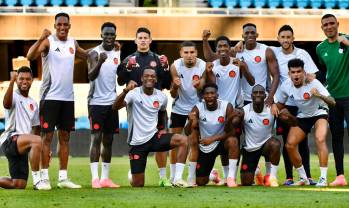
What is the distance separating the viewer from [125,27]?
107 ft

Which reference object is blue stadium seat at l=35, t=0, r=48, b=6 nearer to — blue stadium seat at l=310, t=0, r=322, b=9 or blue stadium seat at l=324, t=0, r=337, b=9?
blue stadium seat at l=310, t=0, r=322, b=9

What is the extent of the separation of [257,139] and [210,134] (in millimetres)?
664

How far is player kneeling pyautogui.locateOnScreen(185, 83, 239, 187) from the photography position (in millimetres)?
14453

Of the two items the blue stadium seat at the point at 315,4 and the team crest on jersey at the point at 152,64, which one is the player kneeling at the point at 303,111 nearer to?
the team crest on jersey at the point at 152,64

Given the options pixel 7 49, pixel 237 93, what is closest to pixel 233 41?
pixel 7 49

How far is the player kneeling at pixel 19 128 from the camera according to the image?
45.2 ft

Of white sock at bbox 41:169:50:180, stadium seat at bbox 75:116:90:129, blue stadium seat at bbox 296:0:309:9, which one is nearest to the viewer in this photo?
white sock at bbox 41:169:50:180

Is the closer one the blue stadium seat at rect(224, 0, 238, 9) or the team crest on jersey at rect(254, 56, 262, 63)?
the team crest on jersey at rect(254, 56, 262, 63)

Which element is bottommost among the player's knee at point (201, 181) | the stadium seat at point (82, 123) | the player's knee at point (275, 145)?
the player's knee at point (201, 181)

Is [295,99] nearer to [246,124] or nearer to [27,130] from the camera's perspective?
[246,124]

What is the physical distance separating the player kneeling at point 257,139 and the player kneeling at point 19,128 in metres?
2.84

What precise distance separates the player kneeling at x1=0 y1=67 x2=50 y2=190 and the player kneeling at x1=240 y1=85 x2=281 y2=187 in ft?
9.32

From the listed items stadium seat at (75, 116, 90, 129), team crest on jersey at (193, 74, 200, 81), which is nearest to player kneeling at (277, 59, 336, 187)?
team crest on jersey at (193, 74, 200, 81)

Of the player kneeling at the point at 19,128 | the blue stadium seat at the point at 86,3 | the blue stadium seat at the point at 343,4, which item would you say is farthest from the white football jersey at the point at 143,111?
the blue stadium seat at the point at 343,4
